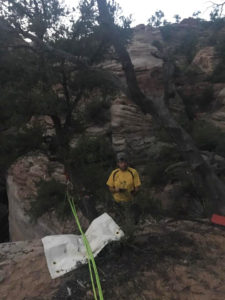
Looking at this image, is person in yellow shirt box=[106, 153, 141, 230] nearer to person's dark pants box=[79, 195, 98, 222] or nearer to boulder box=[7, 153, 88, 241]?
person's dark pants box=[79, 195, 98, 222]

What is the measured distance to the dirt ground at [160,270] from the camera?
12.3 ft

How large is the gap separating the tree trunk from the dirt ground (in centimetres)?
103

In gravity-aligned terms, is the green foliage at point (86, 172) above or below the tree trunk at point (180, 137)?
below

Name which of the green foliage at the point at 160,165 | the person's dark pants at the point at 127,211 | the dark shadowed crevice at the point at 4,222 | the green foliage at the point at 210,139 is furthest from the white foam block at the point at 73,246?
the dark shadowed crevice at the point at 4,222

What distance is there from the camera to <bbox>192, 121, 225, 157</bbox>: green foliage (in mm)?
11769

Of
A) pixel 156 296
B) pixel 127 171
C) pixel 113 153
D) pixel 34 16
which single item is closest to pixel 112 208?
pixel 127 171

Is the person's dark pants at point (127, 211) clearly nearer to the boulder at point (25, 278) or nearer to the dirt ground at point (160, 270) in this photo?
the dirt ground at point (160, 270)

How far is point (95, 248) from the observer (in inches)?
182

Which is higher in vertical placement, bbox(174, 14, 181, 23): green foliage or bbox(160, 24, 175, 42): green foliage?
bbox(174, 14, 181, 23): green foliage

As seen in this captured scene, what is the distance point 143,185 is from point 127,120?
16.0 ft

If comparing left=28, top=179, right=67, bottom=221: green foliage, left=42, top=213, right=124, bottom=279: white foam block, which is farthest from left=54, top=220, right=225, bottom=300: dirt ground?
left=28, top=179, right=67, bottom=221: green foliage

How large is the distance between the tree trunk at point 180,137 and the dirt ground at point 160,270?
1.03 metres

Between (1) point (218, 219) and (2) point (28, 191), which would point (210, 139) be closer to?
(1) point (218, 219)

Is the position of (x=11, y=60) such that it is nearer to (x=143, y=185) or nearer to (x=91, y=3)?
(x=91, y=3)
